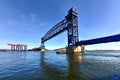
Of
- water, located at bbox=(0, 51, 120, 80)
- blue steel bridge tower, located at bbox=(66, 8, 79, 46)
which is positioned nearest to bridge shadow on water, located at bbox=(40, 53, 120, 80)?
water, located at bbox=(0, 51, 120, 80)

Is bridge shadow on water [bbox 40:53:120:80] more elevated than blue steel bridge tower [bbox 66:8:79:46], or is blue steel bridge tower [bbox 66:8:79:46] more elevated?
blue steel bridge tower [bbox 66:8:79:46]

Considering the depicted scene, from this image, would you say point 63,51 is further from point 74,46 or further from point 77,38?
point 77,38

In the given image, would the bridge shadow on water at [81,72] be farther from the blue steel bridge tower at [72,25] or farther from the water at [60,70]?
the blue steel bridge tower at [72,25]

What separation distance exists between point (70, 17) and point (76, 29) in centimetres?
1010

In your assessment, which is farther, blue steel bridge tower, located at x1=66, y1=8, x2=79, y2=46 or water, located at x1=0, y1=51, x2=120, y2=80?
blue steel bridge tower, located at x1=66, y1=8, x2=79, y2=46

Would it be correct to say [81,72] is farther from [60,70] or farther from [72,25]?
[72,25]

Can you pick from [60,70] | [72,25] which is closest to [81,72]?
[60,70]

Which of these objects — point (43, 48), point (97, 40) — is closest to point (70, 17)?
point (97, 40)

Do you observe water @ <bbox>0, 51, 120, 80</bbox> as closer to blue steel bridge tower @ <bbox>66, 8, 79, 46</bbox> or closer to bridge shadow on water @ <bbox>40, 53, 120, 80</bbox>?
bridge shadow on water @ <bbox>40, 53, 120, 80</bbox>

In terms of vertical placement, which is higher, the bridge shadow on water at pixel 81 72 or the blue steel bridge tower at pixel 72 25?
the blue steel bridge tower at pixel 72 25

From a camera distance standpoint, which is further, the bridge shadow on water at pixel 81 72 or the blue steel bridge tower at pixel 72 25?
the blue steel bridge tower at pixel 72 25

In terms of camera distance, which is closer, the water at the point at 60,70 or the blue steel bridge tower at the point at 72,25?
the water at the point at 60,70

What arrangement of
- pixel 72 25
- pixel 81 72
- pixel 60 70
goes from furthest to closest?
pixel 72 25 < pixel 60 70 < pixel 81 72

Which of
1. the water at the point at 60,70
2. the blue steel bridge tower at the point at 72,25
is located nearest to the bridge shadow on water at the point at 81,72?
the water at the point at 60,70
